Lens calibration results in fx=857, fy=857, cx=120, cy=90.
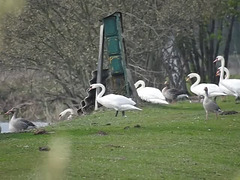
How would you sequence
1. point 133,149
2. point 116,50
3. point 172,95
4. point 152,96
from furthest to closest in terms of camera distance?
point 172,95
point 152,96
point 116,50
point 133,149

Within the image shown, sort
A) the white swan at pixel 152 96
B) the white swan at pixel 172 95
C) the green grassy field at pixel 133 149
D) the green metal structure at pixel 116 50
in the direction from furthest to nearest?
the white swan at pixel 172 95 → the white swan at pixel 152 96 → the green metal structure at pixel 116 50 → the green grassy field at pixel 133 149

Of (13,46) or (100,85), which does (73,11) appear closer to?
(13,46)

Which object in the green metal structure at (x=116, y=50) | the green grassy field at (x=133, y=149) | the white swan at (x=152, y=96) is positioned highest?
the green metal structure at (x=116, y=50)

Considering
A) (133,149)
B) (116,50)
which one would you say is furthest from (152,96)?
(133,149)

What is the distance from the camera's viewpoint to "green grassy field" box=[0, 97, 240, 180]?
13.1 metres

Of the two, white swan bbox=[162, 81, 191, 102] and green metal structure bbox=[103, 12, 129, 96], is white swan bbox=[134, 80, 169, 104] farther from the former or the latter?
white swan bbox=[162, 81, 191, 102]

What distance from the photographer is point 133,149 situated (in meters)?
15.7

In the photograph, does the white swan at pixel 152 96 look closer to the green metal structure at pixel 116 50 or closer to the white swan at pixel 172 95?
the green metal structure at pixel 116 50

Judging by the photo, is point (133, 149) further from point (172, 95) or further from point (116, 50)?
point (172, 95)

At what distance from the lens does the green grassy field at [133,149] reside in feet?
43.1

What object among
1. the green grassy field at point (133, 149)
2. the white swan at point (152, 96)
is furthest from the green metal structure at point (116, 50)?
the green grassy field at point (133, 149)

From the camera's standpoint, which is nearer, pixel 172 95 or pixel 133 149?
pixel 133 149

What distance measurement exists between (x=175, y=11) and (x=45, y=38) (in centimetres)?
575

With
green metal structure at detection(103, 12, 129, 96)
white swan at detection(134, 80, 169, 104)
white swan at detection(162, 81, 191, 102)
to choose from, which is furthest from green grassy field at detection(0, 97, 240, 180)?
white swan at detection(162, 81, 191, 102)
